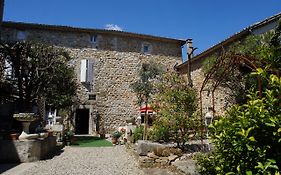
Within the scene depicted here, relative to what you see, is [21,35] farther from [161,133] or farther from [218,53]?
[161,133]

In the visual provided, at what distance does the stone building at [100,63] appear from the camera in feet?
63.6

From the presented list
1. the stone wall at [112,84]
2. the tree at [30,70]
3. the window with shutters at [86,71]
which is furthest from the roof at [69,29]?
the tree at [30,70]

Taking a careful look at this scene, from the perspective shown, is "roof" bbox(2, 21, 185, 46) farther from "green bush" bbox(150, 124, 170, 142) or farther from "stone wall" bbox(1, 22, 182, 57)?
"green bush" bbox(150, 124, 170, 142)

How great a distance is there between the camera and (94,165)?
7.78 metres

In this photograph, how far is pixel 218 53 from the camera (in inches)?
556

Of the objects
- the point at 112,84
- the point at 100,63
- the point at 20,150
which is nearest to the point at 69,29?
the point at 100,63

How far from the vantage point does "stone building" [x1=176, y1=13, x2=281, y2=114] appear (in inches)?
444

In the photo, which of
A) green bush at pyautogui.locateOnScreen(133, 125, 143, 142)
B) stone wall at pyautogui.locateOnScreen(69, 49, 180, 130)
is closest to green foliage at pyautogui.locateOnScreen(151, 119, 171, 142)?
green bush at pyautogui.locateOnScreen(133, 125, 143, 142)

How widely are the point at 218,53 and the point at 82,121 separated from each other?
11.9 metres

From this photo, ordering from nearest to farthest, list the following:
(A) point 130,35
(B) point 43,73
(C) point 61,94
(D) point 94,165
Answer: (D) point 94,165
(B) point 43,73
(C) point 61,94
(A) point 130,35

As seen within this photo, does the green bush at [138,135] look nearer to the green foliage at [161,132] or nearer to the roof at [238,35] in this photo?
the green foliage at [161,132]

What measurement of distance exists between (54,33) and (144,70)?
729cm

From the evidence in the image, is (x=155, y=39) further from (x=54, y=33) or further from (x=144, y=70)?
(x=54, y=33)

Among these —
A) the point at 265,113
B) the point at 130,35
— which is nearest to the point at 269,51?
the point at 265,113
